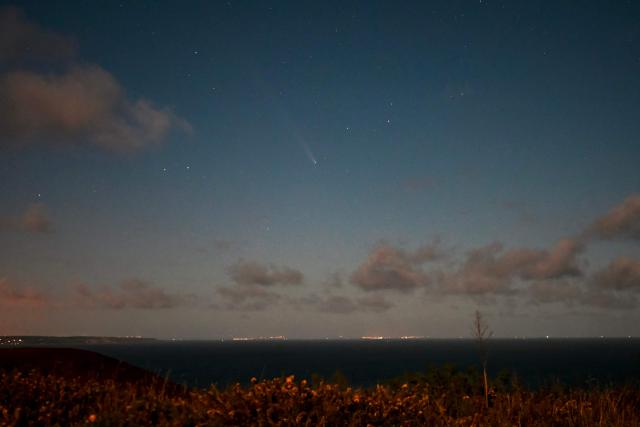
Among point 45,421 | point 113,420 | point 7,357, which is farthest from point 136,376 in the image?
point 113,420

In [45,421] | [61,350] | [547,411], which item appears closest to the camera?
[45,421]

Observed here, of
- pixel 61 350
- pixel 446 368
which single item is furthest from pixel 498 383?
pixel 61 350

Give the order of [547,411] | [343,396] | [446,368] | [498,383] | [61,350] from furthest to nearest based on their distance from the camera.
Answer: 1. [61,350]
2. [446,368]
3. [498,383]
4. [547,411]
5. [343,396]

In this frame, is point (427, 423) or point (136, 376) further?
point (136, 376)

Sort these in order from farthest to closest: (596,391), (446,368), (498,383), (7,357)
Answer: (7,357), (446,368), (498,383), (596,391)

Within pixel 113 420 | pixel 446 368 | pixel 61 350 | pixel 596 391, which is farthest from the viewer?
pixel 61 350

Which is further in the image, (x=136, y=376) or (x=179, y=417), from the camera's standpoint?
(x=136, y=376)

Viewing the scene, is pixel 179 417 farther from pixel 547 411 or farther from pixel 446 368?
pixel 446 368

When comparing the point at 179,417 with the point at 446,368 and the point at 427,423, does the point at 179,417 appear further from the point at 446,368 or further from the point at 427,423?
the point at 446,368

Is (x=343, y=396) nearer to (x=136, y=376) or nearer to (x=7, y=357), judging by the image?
(x=136, y=376)
